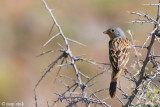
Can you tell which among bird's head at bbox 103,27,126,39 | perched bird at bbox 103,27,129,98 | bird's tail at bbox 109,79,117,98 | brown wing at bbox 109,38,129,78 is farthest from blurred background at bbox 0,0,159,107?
bird's tail at bbox 109,79,117,98

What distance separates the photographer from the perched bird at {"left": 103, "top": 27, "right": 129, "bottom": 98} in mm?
5250

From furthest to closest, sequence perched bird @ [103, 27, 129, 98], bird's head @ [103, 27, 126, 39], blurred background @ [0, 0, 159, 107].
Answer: blurred background @ [0, 0, 159, 107] < bird's head @ [103, 27, 126, 39] < perched bird @ [103, 27, 129, 98]

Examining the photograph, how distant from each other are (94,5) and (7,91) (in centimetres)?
592

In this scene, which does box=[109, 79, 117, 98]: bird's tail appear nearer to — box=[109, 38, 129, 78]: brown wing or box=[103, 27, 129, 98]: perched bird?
box=[103, 27, 129, 98]: perched bird

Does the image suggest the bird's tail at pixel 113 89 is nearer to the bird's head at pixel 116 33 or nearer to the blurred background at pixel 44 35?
the bird's head at pixel 116 33

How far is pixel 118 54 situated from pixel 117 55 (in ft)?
0.11

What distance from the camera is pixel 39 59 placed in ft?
40.5

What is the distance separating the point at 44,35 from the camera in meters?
13.3

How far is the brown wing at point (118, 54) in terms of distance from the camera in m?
5.53

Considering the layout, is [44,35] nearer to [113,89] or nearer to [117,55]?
[117,55]

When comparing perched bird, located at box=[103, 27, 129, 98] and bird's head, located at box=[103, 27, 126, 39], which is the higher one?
bird's head, located at box=[103, 27, 126, 39]

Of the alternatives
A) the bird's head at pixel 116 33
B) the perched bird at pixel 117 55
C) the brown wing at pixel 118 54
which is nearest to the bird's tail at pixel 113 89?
the perched bird at pixel 117 55

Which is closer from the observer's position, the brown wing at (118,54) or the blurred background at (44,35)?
the brown wing at (118,54)

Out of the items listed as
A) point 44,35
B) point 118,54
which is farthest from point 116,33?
point 44,35
